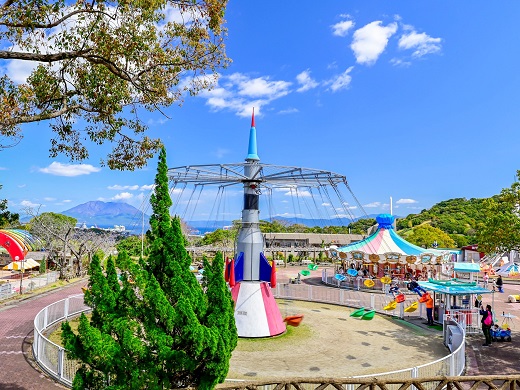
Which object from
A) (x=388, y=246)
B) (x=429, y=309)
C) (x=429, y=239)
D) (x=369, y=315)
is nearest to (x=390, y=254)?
(x=388, y=246)

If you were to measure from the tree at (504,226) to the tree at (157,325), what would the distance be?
1289 centimetres

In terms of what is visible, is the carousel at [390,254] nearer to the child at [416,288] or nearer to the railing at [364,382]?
the child at [416,288]

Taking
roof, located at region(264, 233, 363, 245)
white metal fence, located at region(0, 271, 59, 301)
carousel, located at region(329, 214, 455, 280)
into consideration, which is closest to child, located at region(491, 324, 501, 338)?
carousel, located at region(329, 214, 455, 280)

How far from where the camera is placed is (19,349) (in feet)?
47.2

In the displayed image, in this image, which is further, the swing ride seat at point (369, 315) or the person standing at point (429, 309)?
the person standing at point (429, 309)

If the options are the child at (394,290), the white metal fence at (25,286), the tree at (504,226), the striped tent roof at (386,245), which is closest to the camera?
the tree at (504,226)

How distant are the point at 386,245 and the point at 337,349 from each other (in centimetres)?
1880

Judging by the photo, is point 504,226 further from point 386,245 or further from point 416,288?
point 386,245

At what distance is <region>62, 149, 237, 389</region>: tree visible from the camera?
771 cm

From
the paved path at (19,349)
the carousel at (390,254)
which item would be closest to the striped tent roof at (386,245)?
the carousel at (390,254)

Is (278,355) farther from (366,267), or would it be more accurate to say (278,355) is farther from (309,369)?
(366,267)

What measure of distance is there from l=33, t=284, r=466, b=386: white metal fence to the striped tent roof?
13.6 ft

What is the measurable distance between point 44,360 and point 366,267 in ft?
99.7

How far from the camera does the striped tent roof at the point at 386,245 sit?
104 feet
